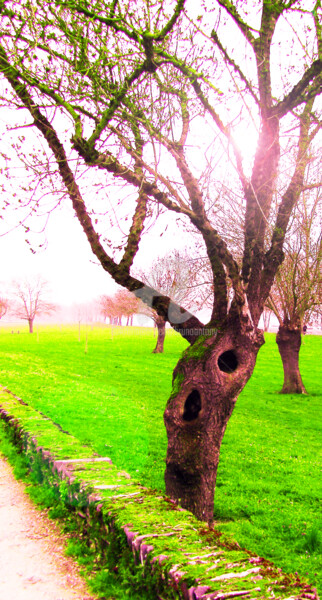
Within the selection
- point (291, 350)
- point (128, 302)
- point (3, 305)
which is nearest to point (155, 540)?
point (291, 350)

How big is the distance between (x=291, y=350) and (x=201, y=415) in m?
17.7

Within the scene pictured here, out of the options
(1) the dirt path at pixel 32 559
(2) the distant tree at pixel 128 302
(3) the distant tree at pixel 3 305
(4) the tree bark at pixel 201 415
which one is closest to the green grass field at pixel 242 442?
(4) the tree bark at pixel 201 415

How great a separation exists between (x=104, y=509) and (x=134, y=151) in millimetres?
5589

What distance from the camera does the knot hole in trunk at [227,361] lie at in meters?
7.02

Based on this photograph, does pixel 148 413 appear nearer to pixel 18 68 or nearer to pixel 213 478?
pixel 213 478

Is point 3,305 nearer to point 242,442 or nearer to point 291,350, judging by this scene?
point 291,350

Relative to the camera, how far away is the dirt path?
3984mm

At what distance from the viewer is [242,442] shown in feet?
42.9

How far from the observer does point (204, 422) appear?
6.48 metres

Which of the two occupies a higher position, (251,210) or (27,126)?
(27,126)

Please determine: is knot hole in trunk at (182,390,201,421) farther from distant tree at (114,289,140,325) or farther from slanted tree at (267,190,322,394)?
distant tree at (114,289,140,325)

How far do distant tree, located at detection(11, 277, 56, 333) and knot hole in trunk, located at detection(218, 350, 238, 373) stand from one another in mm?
73699

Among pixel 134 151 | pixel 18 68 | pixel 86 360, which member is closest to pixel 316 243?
pixel 134 151

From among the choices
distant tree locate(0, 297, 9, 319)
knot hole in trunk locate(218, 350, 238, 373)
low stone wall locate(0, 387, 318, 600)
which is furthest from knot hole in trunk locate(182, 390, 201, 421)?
distant tree locate(0, 297, 9, 319)
